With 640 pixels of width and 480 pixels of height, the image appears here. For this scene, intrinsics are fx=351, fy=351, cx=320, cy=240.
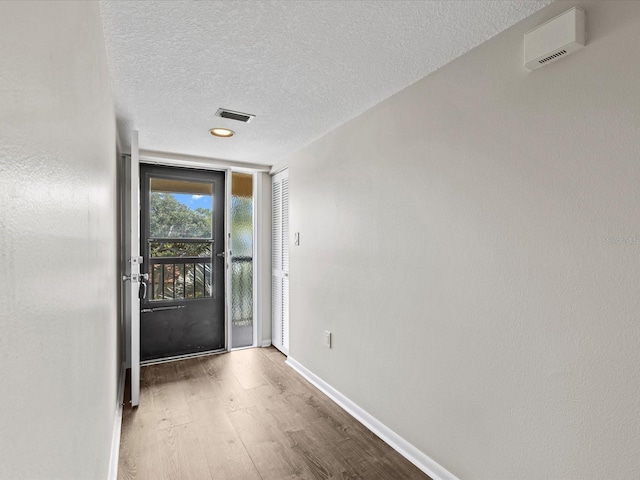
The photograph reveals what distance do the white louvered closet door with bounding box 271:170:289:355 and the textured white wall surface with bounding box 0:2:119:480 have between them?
9.09ft

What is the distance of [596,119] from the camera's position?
4.06ft

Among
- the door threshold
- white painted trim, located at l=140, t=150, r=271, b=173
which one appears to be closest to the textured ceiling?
white painted trim, located at l=140, t=150, r=271, b=173

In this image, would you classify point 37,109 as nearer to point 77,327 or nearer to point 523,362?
point 77,327

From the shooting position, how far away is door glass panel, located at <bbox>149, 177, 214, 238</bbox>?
364cm

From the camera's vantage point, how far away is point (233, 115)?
2.46 m

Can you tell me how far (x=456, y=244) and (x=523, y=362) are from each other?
591 mm

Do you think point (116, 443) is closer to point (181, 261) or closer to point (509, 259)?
point (181, 261)

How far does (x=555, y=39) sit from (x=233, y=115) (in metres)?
1.88

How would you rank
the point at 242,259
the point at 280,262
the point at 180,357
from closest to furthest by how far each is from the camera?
the point at 180,357 < the point at 280,262 < the point at 242,259

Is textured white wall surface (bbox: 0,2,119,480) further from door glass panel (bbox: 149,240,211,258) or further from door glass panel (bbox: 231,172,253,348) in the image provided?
door glass panel (bbox: 231,172,253,348)

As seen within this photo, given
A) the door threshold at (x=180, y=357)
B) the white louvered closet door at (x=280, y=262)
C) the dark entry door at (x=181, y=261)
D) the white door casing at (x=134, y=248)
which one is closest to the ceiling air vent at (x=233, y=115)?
the white door casing at (x=134, y=248)

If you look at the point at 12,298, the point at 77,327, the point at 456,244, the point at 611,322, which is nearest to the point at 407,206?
the point at 456,244

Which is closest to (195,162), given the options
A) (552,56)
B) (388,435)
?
(388,435)

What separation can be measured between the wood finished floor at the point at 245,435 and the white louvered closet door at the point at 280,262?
0.74 metres
